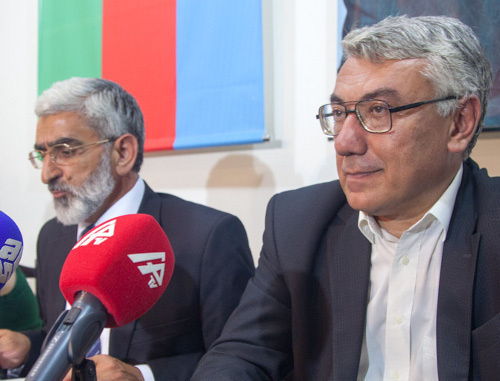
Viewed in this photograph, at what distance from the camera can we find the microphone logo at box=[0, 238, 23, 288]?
108 centimetres

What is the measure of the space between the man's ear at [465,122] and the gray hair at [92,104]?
1.17 meters

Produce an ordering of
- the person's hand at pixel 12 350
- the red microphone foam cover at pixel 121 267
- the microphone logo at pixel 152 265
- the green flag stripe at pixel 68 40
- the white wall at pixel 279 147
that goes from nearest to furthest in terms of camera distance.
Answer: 1. the red microphone foam cover at pixel 121 267
2. the microphone logo at pixel 152 265
3. the person's hand at pixel 12 350
4. the white wall at pixel 279 147
5. the green flag stripe at pixel 68 40

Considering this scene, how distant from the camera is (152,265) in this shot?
101 cm

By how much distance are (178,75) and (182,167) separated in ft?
1.35

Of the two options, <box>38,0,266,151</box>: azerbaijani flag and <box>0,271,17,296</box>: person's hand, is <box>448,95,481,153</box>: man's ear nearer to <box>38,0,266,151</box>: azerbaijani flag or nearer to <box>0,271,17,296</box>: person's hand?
<box>38,0,266,151</box>: azerbaijani flag

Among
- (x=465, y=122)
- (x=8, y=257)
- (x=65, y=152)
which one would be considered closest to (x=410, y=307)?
(x=465, y=122)

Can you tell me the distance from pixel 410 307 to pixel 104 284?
700mm

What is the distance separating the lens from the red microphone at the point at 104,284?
713 millimetres

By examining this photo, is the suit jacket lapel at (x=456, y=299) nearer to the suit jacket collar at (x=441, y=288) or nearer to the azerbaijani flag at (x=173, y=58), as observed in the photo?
the suit jacket collar at (x=441, y=288)

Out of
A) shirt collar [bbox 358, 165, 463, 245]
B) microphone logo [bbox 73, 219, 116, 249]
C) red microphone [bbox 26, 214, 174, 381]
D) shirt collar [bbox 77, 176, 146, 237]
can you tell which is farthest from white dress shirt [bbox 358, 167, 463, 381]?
shirt collar [bbox 77, 176, 146, 237]

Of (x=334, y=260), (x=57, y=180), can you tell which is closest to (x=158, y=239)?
(x=334, y=260)

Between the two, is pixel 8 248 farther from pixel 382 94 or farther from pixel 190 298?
pixel 382 94

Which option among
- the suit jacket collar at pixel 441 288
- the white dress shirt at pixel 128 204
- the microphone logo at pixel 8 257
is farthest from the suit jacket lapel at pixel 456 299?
the white dress shirt at pixel 128 204

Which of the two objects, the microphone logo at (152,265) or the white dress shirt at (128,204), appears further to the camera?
the white dress shirt at (128,204)
